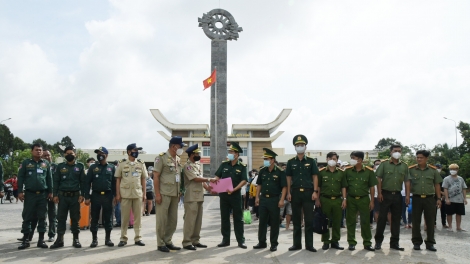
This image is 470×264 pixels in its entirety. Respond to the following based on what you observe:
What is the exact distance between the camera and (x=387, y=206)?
7090mm

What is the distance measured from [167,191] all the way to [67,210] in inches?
71.5

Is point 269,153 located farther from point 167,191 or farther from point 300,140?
point 167,191

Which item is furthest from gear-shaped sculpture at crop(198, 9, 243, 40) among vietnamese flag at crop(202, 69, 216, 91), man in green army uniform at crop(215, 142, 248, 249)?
man in green army uniform at crop(215, 142, 248, 249)

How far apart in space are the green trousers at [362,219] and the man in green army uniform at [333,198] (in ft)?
0.55

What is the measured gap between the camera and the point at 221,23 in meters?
27.2

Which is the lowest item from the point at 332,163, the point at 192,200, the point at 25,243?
the point at 25,243

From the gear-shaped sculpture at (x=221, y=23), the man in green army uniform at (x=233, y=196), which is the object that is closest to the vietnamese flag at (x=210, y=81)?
the gear-shaped sculpture at (x=221, y=23)

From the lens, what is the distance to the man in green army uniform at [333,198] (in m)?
6.89

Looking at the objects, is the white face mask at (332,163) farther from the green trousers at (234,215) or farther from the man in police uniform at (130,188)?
the man in police uniform at (130,188)

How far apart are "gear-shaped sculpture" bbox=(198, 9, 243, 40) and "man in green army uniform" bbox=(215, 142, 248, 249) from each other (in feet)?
67.3

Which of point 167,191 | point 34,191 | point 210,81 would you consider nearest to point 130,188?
point 167,191

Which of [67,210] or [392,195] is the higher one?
[392,195]

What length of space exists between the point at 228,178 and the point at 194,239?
3.81ft

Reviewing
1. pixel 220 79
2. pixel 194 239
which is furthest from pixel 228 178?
pixel 220 79
